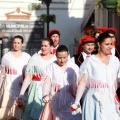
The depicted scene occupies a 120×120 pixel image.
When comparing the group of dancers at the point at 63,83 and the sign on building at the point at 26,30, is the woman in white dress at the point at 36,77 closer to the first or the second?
the group of dancers at the point at 63,83

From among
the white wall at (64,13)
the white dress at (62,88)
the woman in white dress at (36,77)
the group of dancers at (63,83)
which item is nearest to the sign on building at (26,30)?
the white wall at (64,13)

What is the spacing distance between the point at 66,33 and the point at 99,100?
2565 centimetres

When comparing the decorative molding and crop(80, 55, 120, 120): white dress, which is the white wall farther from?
crop(80, 55, 120, 120): white dress

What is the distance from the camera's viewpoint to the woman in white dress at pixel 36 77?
32.1ft

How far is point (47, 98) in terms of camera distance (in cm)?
820

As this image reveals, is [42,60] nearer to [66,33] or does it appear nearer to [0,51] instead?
[0,51]

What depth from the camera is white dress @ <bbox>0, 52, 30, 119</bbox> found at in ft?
35.0

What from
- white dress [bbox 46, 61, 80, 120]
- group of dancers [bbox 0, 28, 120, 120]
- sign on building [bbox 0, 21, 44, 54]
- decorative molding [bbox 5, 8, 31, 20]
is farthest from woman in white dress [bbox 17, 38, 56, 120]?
decorative molding [bbox 5, 8, 31, 20]

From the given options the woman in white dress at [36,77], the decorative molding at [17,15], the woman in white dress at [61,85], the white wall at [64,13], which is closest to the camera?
the woman in white dress at [61,85]

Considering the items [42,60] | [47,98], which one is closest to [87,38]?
[42,60]

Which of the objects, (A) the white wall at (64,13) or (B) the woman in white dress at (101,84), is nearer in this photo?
(B) the woman in white dress at (101,84)

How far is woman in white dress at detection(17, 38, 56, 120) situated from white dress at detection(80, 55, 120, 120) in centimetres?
222

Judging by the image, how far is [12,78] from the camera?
10766 mm

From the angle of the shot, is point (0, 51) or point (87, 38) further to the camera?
point (0, 51)
